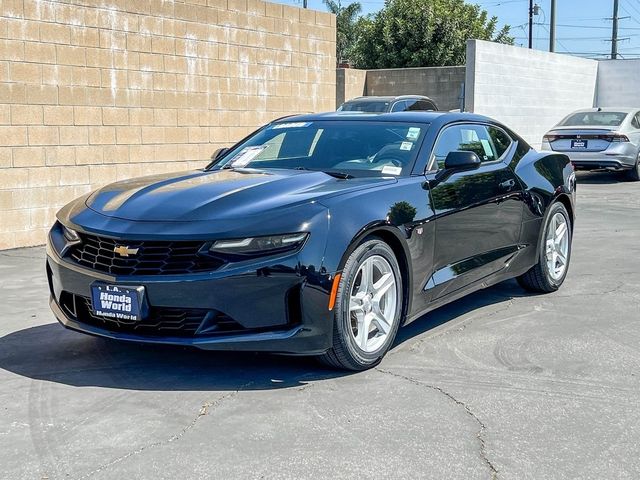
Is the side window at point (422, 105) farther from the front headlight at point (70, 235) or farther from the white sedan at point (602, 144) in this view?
the front headlight at point (70, 235)

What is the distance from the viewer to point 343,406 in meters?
4.28

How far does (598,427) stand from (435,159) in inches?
89.6

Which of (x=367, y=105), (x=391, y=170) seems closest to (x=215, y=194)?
(x=391, y=170)

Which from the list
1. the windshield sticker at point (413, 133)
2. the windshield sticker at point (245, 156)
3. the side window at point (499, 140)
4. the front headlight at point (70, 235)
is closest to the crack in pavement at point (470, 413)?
the windshield sticker at point (413, 133)

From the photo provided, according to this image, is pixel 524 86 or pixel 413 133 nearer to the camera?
pixel 413 133

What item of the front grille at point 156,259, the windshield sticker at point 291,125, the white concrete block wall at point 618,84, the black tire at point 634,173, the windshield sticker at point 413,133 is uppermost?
the white concrete block wall at point 618,84

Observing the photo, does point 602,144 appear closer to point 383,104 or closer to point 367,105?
point 383,104

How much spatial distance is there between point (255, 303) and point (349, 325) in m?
0.56

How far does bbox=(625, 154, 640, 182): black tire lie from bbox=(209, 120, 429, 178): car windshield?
13.0m

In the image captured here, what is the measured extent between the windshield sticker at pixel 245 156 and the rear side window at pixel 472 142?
1.26m

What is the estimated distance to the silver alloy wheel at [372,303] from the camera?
480 cm

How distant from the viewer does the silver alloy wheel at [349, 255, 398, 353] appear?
4.80 meters

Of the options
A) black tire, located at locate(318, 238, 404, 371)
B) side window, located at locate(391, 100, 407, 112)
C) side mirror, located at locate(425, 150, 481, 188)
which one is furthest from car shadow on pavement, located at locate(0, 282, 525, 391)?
side window, located at locate(391, 100, 407, 112)

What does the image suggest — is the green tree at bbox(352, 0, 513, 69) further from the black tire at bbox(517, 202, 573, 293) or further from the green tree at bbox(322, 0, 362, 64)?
the black tire at bbox(517, 202, 573, 293)
